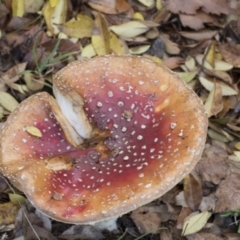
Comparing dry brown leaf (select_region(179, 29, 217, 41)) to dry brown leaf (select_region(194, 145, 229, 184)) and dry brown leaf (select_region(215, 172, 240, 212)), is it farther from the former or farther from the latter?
dry brown leaf (select_region(215, 172, 240, 212))

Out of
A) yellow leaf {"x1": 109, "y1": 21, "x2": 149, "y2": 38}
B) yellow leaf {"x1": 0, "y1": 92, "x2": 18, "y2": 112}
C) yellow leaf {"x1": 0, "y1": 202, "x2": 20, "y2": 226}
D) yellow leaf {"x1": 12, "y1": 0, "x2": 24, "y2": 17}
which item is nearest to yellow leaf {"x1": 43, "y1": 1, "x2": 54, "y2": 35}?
yellow leaf {"x1": 12, "y1": 0, "x2": 24, "y2": 17}

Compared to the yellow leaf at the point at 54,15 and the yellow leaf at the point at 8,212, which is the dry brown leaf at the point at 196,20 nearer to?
the yellow leaf at the point at 54,15

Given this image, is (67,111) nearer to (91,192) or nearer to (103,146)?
(103,146)

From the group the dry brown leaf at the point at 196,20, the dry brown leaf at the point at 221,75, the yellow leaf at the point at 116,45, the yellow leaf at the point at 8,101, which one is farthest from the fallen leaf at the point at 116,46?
the yellow leaf at the point at 8,101

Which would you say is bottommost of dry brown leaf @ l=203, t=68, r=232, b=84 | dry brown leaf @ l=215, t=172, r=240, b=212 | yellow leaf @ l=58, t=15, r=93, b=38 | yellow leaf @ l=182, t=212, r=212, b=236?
yellow leaf @ l=182, t=212, r=212, b=236

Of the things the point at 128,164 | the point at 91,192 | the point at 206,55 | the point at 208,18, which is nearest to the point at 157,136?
the point at 128,164

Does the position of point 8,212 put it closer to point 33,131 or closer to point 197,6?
point 33,131
